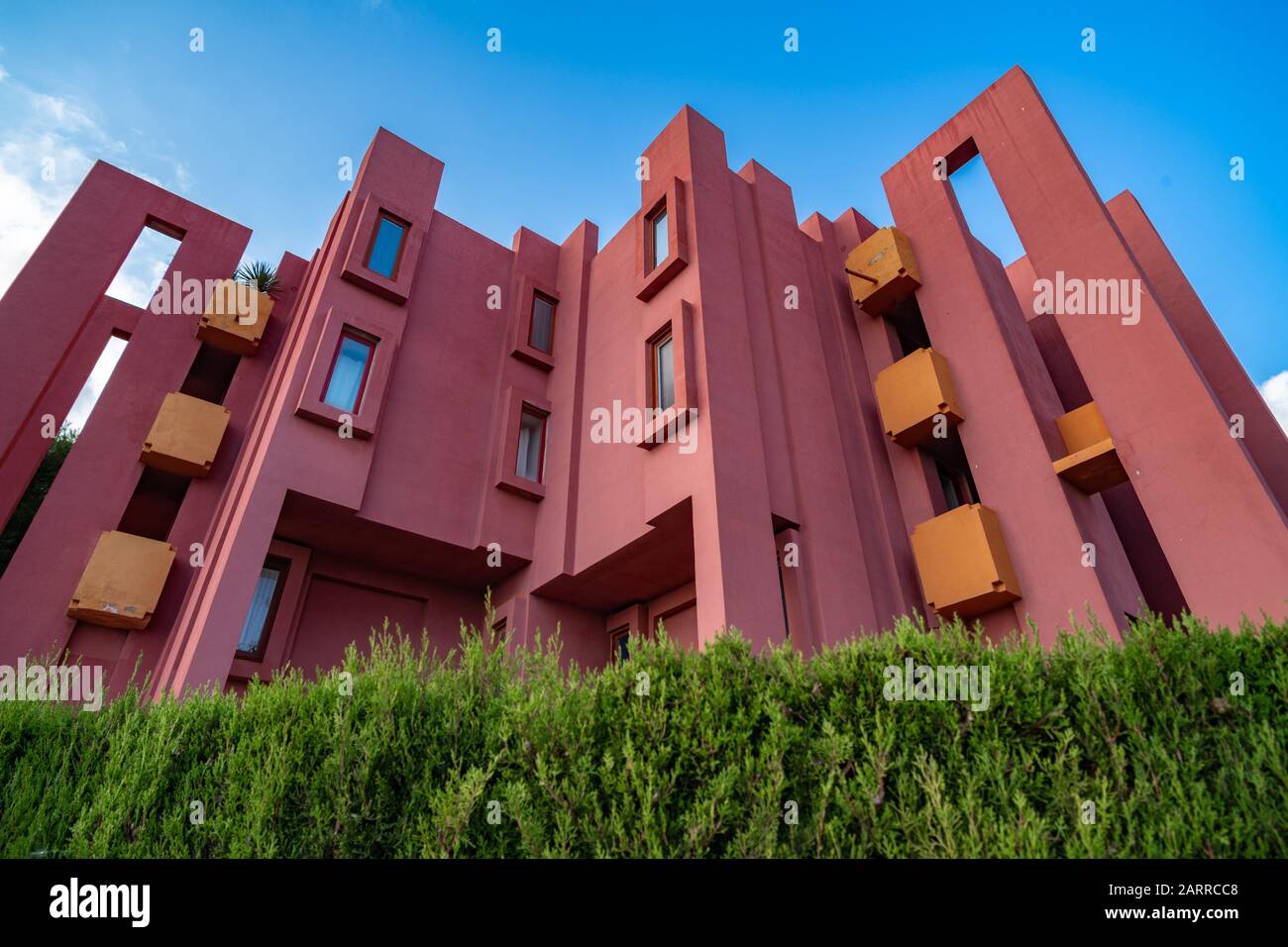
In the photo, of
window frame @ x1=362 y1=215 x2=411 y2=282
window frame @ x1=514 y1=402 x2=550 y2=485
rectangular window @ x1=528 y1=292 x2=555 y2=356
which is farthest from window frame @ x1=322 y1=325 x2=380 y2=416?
rectangular window @ x1=528 y1=292 x2=555 y2=356

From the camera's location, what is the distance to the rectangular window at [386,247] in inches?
597

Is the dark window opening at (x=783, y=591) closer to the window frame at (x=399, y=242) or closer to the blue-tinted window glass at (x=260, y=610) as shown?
the blue-tinted window glass at (x=260, y=610)

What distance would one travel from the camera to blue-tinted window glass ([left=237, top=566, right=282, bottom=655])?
1267cm

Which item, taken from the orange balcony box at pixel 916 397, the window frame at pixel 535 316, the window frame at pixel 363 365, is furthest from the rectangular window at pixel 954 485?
the window frame at pixel 363 365

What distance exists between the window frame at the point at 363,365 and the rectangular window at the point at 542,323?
3765 mm

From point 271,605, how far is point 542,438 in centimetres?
617

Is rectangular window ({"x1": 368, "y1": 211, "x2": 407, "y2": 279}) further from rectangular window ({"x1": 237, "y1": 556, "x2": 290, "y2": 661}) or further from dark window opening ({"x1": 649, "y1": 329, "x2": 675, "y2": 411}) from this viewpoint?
rectangular window ({"x1": 237, "y1": 556, "x2": 290, "y2": 661})

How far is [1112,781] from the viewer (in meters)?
4.58

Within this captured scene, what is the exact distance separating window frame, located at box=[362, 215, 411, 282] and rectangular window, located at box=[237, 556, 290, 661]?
20.1ft

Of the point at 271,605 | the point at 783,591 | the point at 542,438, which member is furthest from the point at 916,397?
the point at 271,605

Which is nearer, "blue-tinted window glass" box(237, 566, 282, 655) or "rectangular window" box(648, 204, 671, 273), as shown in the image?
"blue-tinted window glass" box(237, 566, 282, 655)

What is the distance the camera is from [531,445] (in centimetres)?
1580

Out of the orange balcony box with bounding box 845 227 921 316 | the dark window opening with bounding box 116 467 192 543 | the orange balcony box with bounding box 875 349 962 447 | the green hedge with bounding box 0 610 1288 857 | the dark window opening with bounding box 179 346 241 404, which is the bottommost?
the green hedge with bounding box 0 610 1288 857

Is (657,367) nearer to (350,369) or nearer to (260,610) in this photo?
(350,369)
